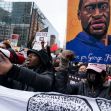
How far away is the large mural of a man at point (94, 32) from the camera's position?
571 cm

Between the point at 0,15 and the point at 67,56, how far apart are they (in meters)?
73.4

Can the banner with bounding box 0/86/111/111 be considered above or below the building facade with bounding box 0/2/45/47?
above

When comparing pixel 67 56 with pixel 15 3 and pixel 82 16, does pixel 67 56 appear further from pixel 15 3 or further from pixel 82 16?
pixel 15 3

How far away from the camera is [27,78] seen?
316 centimetres

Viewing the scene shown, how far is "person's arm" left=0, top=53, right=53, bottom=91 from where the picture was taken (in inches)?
118

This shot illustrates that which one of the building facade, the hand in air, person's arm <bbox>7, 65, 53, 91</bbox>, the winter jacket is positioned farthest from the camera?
the building facade

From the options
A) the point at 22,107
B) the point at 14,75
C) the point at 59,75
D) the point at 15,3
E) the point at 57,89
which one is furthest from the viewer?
the point at 15,3

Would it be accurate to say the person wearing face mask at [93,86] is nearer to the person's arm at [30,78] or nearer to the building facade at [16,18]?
the person's arm at [30,78]

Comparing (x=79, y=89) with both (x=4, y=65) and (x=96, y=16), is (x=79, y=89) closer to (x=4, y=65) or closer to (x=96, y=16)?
(x=96, y=16)

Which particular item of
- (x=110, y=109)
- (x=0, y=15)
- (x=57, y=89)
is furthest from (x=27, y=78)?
(x=0, y=15)

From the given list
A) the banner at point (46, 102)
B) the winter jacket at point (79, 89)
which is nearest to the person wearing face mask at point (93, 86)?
the winter jacket at point (79, 89)

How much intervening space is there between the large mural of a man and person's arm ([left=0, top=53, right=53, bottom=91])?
250 cm

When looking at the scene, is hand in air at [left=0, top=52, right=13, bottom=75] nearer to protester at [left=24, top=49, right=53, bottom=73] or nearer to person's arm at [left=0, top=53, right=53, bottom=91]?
person's arm at [left=0, top=53, right=53, bottom=91]

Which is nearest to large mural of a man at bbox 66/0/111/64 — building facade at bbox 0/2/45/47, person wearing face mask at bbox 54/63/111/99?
person wearing face mask at bbox 54/63/111/99
